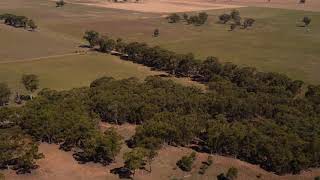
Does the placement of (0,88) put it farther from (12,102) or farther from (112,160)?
(112,160)

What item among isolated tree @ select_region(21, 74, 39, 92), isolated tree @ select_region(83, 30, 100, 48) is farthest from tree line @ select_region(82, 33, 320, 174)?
isolated tree @ select_region(83, 30, 100, 48)

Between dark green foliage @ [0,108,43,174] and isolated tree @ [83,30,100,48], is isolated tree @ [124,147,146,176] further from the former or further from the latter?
isolated tree @ [83,30,100,48]

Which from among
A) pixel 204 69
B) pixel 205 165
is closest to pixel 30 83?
pixel 204 69

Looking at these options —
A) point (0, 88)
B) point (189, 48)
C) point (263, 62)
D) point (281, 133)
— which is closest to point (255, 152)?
point (281, 133)

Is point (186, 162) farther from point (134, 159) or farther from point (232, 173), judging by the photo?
point (134, 159)

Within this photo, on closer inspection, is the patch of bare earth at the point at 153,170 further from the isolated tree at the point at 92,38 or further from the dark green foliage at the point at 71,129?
the isolated tree at the point at 92,38

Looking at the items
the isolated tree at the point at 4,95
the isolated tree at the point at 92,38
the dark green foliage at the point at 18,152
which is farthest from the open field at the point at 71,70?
the dark green foliage at the point at 18,152

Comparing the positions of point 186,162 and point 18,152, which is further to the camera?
point 186,162
